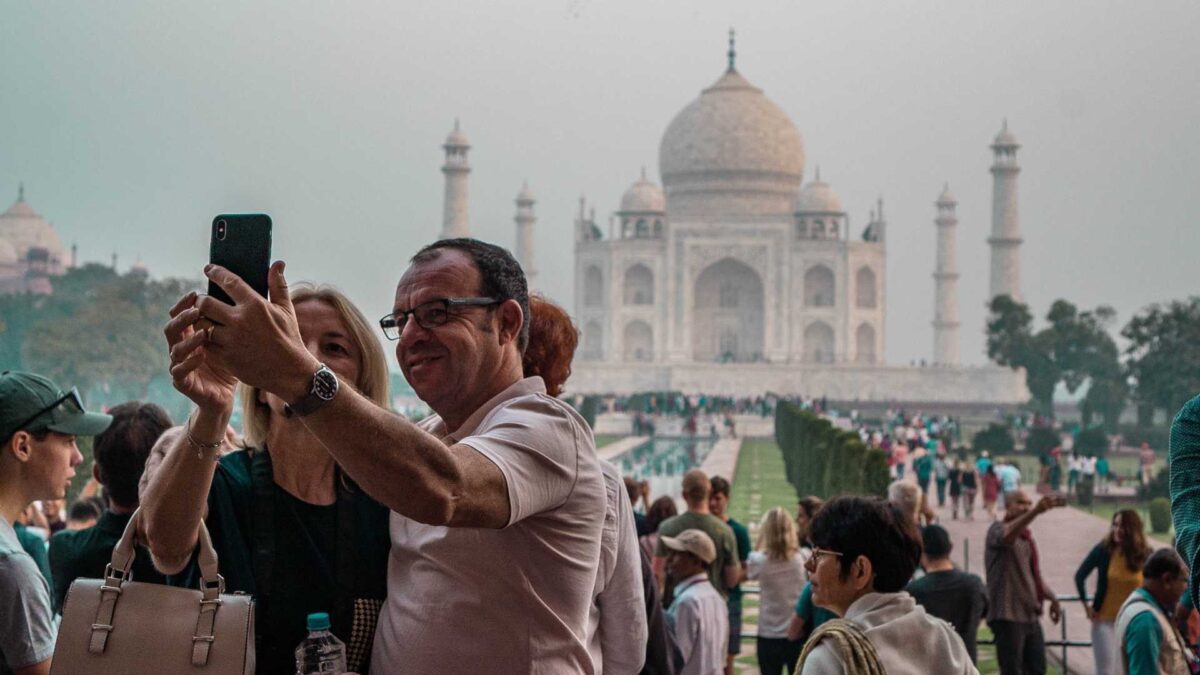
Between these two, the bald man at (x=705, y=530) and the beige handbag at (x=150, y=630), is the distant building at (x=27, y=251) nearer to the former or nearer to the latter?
the bald man at (x=705, y=530)

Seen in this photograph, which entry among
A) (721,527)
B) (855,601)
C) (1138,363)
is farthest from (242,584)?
(1138,363)

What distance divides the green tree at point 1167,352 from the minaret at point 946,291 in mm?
14175

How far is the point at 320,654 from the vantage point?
5.47ft

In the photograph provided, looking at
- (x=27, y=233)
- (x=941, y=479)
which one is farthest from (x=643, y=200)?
(x=941, y=479)

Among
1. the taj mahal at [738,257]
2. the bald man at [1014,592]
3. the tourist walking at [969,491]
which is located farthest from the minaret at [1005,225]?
the bald man at [1014,592]

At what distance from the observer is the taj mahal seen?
3416cm

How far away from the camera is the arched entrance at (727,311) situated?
35.3 meters

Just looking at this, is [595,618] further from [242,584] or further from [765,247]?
[765,247]

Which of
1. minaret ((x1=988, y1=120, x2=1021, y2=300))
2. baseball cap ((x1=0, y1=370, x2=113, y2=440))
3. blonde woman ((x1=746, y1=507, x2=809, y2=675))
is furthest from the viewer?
minaret ((x1=988, y1=120, x2=1021, y2=300))

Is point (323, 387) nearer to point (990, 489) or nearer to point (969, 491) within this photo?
point (969, 491)

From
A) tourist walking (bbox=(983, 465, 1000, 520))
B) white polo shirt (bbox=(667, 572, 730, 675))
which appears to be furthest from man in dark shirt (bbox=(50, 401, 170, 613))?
tourist walking (bbox=(983, 465, 1000, 520))

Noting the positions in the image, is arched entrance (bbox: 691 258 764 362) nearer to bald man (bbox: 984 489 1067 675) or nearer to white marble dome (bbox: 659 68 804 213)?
white marble dome (bbox: 659 68 804 213)

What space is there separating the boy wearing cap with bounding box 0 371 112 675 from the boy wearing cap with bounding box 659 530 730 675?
69.2 inches

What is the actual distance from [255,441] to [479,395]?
11.8 inches
